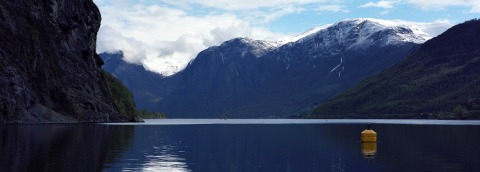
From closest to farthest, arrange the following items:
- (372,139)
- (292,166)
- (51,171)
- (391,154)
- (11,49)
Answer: (51,171), (292,166), (391,154), (372,139), (11,49)

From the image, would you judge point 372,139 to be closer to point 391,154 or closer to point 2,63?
point 391,154

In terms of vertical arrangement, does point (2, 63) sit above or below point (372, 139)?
above

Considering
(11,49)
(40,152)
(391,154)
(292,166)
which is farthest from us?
(11,49)

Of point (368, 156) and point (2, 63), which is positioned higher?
point (2, 63)

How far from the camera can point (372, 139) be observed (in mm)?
101125

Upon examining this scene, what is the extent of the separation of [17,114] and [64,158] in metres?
125

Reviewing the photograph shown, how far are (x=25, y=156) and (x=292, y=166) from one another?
28.6 meters

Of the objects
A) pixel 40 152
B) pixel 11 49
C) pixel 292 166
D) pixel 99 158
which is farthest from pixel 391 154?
pixel 11 49

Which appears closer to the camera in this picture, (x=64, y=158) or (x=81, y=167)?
(x=81, y=167)

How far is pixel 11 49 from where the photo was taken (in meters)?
188

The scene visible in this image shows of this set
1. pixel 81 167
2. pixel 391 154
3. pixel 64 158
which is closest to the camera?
pixel 81 167

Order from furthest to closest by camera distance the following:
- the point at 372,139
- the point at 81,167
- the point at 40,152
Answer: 1. the point at 372,139
2. the point at 40,152
3. the point at 81,167

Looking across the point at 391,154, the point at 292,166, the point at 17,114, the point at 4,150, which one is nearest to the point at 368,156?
the point at 391,154

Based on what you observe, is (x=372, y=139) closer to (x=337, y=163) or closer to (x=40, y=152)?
(x=337, y=163)
